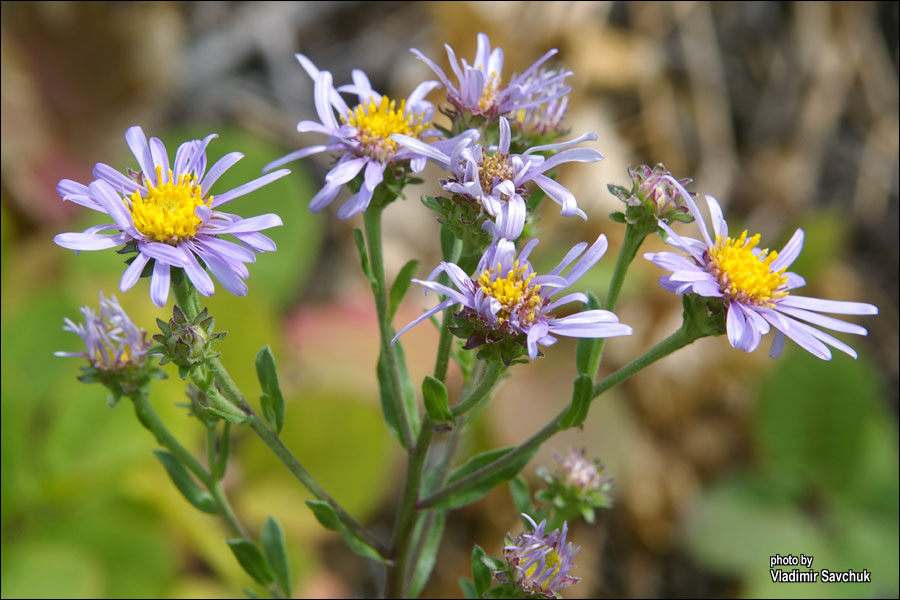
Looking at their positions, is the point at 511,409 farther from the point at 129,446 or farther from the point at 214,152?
the point at 214,152

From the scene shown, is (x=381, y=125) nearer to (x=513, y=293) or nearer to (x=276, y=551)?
(x=513, y=293)

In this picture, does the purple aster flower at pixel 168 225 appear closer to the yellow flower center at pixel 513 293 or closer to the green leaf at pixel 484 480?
the yellow flower center at pixel 513 293

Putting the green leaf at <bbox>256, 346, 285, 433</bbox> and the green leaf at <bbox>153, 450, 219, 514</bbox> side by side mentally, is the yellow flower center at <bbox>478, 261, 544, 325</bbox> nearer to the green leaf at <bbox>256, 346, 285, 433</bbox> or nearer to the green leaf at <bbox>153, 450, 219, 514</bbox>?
the green leaf at <bbox>256, 346, 285, 433</bbox>

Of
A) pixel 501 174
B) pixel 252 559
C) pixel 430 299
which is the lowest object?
pixel 252 559

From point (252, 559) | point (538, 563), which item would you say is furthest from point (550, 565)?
point (252, 559)

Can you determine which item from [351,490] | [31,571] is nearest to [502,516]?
[351,490]

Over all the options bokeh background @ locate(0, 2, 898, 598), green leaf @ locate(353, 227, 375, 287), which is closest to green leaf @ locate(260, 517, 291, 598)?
green leaf @ locate(353, 227, 375, 287)
